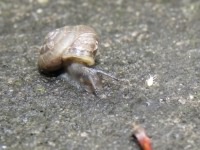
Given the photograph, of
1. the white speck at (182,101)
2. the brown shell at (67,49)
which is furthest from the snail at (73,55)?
the white speck at (182,101)

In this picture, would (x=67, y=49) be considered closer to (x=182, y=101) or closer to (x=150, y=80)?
(x=150, y=80)

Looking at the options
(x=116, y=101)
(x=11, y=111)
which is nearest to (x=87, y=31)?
(x=116, y=101)

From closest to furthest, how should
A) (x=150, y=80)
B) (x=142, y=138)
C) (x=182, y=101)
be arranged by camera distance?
(x=142, y=138) < (x=182, y=101) < (x=150, y=80)

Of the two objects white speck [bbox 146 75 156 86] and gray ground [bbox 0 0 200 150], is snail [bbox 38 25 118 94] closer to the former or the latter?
gray ground [bbox 0 0 200 150]

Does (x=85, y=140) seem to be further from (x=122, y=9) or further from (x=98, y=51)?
(x=122, y=9)

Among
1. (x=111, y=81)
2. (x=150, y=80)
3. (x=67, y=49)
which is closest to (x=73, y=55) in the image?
(x=67, y=49)

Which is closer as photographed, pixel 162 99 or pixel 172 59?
pixel 162 99
